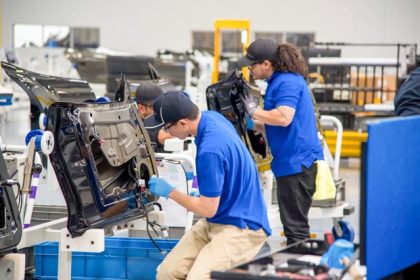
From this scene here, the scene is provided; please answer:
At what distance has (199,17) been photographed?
2583 centimetres

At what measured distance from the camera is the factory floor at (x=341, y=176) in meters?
6.62

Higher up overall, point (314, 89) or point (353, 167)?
point (314, 89)

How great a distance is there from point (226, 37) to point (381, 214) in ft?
78.0

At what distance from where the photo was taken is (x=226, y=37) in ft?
89.2

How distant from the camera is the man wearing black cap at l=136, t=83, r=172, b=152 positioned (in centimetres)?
687

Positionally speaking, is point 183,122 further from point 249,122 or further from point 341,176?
point 341,176

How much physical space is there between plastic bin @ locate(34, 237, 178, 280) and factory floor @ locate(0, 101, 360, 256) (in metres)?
0.73

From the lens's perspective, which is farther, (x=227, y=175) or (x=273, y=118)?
(x=273, y=118)

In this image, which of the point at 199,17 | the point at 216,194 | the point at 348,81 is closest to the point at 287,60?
the point at 216,194

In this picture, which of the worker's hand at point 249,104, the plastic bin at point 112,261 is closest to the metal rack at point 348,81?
the worker's hand at point 249,104

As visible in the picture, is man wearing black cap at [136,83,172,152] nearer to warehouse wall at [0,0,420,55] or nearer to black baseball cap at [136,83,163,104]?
black baseball cap at [136,83,163,104]

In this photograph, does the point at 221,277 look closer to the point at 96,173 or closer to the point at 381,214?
the point at 381,214

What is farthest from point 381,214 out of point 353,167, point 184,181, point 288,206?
point 353,167

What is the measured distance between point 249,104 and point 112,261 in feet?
5.10
